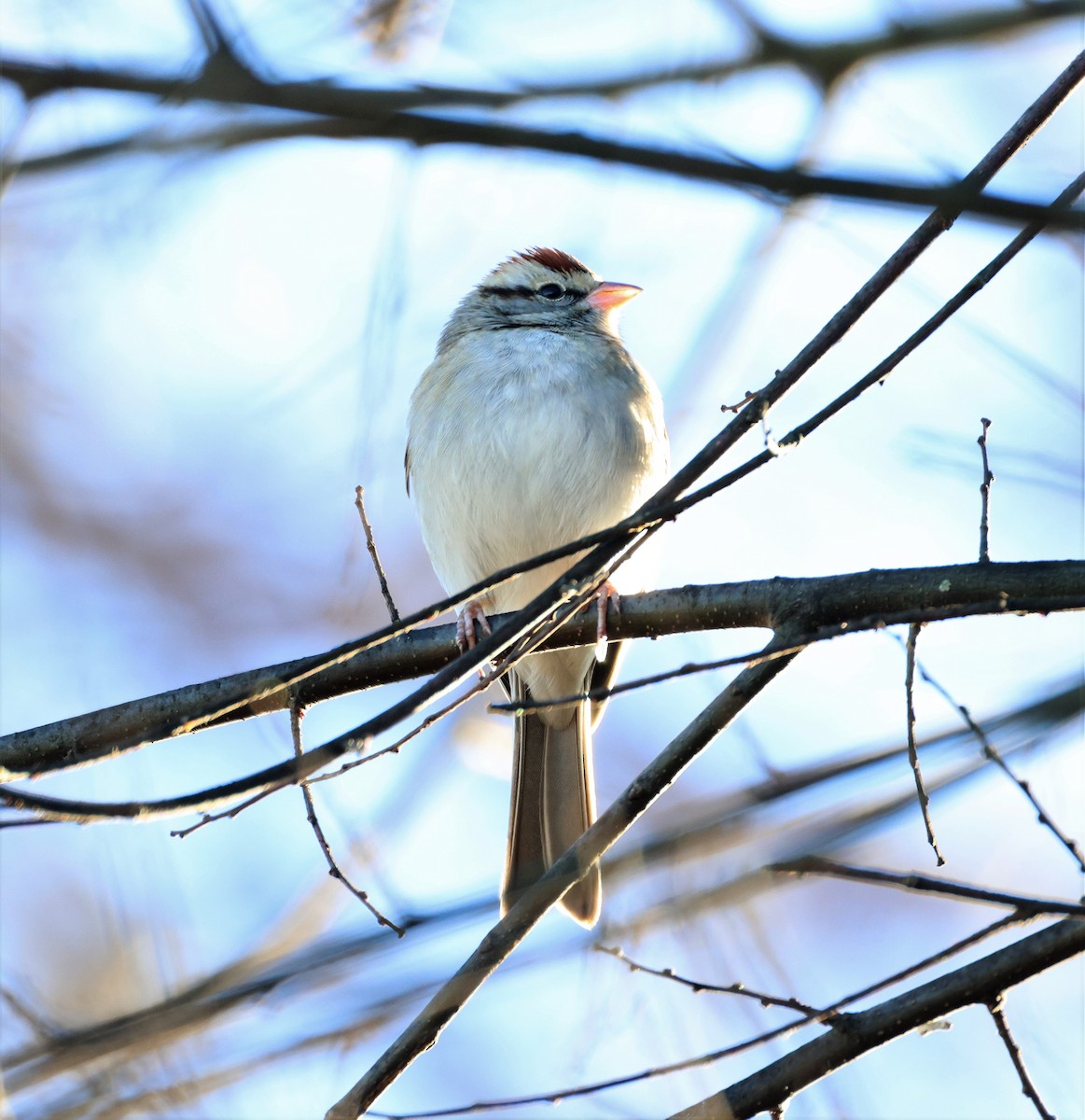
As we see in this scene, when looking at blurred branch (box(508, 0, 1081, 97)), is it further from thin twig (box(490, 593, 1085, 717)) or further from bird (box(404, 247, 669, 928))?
thin twig (box(490, 593, 1085, 717))

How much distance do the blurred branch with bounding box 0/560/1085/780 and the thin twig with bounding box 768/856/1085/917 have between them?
50cm

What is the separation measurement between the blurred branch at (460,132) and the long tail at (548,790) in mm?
2337

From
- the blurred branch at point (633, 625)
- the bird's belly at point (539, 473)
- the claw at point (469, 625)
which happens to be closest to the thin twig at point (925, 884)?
the blurred branch at point (633, 625)

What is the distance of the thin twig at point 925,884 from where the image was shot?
1844 mm

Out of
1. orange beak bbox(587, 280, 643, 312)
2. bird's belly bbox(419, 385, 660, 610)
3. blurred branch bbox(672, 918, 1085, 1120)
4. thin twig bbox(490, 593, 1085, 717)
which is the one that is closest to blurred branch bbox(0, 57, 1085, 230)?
thin twig bbox(490, 593, 1085, 717)

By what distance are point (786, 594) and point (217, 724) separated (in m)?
1.34

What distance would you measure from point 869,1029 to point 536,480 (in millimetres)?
2194

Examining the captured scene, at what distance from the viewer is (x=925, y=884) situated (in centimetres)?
186

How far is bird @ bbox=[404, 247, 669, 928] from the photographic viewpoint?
13.4 ft

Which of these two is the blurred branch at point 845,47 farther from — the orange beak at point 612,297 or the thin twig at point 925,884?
the thin twig at point 925,884

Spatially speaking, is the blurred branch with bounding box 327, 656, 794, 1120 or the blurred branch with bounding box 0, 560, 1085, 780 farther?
the blurred branch with bounding box 0, 560, 1085, 780

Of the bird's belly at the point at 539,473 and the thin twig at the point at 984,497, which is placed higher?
the bird's belly at the point at 539,473

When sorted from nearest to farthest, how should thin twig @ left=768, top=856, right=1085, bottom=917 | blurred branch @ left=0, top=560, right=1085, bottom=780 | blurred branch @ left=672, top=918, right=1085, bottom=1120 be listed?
thin twig @ left=768, top=856, right=1085, bottom=917, blurred branch @ left=672, top=918, right=1085, bottom=1120, blurred branch @ left=0, top=560, right=1085, bottom=780

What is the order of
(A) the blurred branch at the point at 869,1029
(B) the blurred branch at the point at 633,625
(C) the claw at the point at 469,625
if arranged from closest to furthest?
(A) the blurred branch at the point at 869,1029 < (B) the blurred branch at the point at 633,625 < (C) the claw at the point at 469,625
